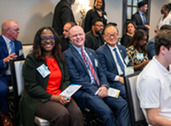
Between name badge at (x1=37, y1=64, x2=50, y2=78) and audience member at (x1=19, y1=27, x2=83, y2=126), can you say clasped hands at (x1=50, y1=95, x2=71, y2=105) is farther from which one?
name badge at (x1=37, y1=64, x2=50, y2=78)

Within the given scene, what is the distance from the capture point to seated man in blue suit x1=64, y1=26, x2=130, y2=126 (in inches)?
75.4

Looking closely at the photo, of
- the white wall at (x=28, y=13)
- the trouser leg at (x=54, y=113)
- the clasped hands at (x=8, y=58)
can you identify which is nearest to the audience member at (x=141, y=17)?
the white wall at (x=28, y=13)

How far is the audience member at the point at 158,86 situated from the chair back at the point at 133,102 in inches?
2.5

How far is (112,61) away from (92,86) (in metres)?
0.53

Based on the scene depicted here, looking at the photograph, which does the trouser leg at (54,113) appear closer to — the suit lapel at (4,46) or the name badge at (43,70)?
the name badge at (43,70)

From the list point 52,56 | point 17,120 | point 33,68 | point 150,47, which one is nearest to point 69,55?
point 52,56

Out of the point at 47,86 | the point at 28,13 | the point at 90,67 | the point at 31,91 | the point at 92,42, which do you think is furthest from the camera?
the point at 28,13

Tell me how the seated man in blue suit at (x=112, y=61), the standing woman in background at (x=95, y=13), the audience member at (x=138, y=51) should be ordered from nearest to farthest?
the seated man in blue suit at (x=112, y=61) < the audience member at (x=138, y=51) < the standing woman in background at (x=95, y=13)

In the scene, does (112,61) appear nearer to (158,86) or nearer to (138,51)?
(138,51)

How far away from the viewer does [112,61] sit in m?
2.45

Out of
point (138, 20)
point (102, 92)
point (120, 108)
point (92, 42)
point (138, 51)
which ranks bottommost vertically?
point (120, 108)

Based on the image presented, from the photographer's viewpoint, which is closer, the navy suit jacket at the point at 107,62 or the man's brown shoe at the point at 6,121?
the man's brown shoe at the point at 6,121

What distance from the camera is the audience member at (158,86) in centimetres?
117

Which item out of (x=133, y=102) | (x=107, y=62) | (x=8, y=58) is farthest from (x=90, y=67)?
(x=8, y=58)
